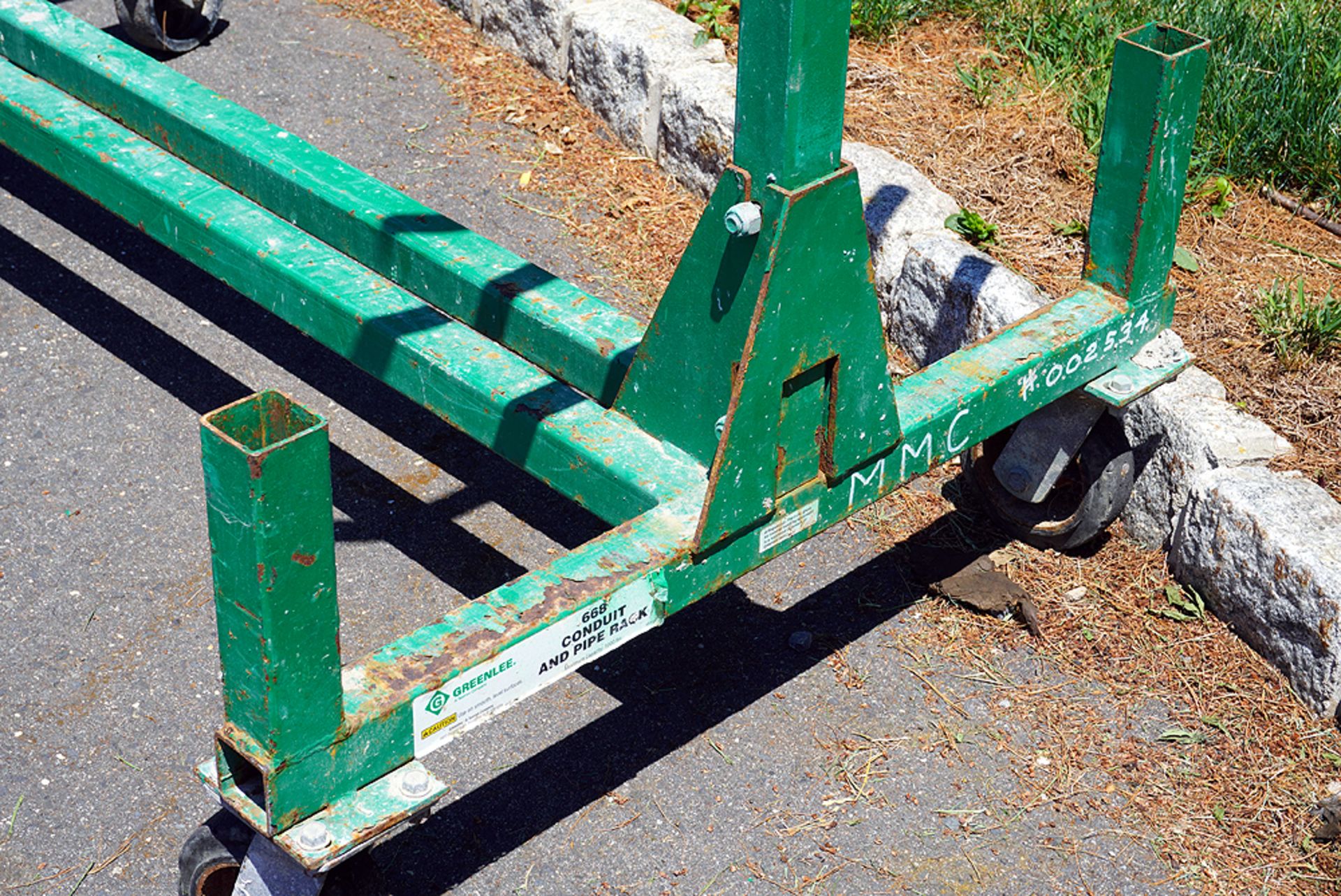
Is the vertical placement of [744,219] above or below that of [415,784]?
above

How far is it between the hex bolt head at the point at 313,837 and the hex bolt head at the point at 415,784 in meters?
0.15

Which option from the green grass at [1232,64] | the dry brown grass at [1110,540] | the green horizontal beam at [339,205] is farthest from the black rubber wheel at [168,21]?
the green grass at [1232,64]

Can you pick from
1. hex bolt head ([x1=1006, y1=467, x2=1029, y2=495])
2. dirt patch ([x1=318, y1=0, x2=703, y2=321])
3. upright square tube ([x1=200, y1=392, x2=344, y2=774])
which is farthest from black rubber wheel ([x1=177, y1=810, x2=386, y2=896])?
dirt patch ([x1=318, y1=0, x2=703, y2=321])

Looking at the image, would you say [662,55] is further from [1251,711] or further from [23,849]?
[23,849]

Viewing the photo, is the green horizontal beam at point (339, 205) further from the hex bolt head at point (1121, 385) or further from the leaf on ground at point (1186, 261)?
the leaf on ground at point (1186, 261)

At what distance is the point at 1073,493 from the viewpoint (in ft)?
13.9

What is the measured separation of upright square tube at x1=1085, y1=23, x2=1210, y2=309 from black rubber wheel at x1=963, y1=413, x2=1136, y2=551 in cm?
41

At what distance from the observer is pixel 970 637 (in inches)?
157

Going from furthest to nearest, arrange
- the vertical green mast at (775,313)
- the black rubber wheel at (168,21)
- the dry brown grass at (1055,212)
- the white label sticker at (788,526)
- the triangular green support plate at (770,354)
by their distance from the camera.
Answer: the black rubber wheel at (168,21)
the dry brown grass at (1055,212)
the white label sticker at (788,526)
the triangular green support plate at (770,354)
the vertical green mast at (775,313)

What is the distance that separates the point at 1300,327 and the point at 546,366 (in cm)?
212

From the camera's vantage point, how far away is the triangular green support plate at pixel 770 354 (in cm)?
288

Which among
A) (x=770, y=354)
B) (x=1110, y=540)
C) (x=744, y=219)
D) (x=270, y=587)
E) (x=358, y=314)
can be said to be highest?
(x=744, y=219)

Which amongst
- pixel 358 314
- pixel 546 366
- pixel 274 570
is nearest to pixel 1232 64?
pixel 546 366

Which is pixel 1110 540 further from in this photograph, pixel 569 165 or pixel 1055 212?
pixel 569 165
